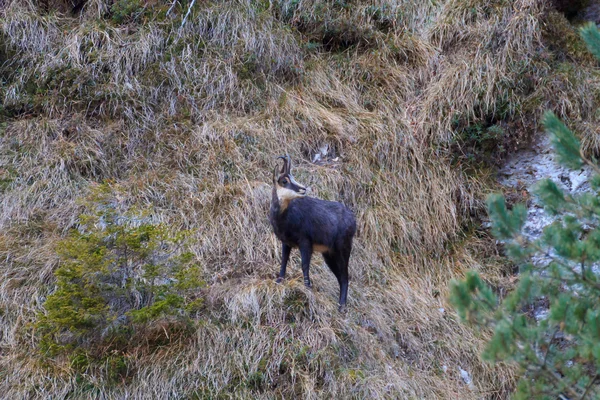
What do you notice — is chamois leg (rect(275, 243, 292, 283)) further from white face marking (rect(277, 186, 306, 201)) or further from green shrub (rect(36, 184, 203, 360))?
green shrub (rect(36, 184, 203, 360))

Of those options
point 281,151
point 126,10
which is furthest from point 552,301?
point 126,10

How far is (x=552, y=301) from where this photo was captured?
2805 mm

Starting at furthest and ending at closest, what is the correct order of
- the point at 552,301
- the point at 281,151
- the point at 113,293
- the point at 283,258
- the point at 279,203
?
the point at 281,151 → the point at 283,258 → the point at 279,203 → the point at 113,293 → the point at 552,301

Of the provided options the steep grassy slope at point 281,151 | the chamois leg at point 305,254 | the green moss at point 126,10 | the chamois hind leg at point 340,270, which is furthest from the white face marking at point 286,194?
the green moss at point 126,10

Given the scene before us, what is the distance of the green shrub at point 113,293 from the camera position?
431cm

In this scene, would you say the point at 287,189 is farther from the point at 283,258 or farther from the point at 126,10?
the point at 126,10

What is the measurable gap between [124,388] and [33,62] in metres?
3.94

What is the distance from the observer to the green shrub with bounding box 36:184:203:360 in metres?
4.31

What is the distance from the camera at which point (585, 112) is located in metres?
6.78

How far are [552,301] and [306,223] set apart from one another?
2259 mm

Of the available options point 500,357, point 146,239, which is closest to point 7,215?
point 146,239

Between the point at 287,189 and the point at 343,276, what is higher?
the point at 287,189

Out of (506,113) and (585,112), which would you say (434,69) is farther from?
(585,112)

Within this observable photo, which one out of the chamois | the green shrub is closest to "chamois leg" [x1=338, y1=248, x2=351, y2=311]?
the chamois
